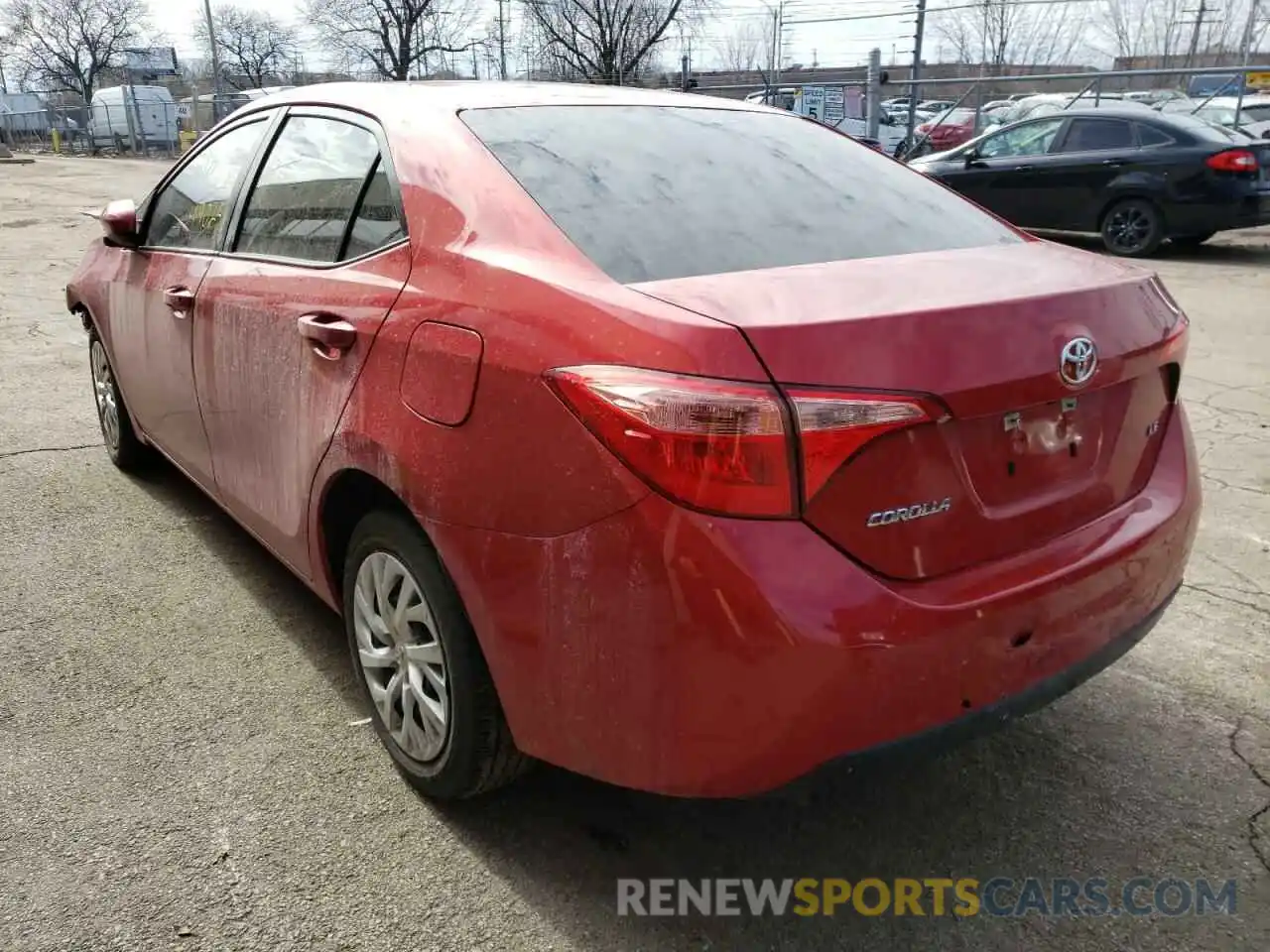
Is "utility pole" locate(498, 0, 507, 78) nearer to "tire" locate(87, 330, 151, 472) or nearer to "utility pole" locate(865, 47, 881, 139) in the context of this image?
"utility pole" locate(865, 47, 881, 139)

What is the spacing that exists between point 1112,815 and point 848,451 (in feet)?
4.37

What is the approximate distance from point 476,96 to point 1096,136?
34.9 ft

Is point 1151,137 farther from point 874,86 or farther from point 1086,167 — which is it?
point 874,86

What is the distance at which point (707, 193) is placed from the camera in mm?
2375

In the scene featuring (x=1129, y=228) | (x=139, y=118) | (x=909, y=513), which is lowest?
(x=1129, y=228)

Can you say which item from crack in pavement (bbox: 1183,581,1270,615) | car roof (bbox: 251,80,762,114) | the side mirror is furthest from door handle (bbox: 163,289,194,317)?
crack in pavement (bbox: 1183,581,1270,615)

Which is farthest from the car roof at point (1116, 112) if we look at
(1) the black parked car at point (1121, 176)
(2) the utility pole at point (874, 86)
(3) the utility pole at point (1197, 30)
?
(3) the utility pole at point (1197, 30)

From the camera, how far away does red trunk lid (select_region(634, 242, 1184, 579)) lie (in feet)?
5.76

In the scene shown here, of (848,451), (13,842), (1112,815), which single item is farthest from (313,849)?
(1112,815)

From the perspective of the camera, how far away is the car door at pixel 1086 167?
11.1 meters

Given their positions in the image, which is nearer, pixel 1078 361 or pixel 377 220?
pixel 1078 361

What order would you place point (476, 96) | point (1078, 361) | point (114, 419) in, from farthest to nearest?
point (114, 419) → point (476, 96) → point (1078, 361)

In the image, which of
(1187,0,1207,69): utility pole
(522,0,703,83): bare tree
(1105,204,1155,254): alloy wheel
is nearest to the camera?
(1105,204,1155,254): alloy wheel

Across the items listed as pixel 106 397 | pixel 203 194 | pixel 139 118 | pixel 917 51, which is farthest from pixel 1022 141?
pixel 139 118
